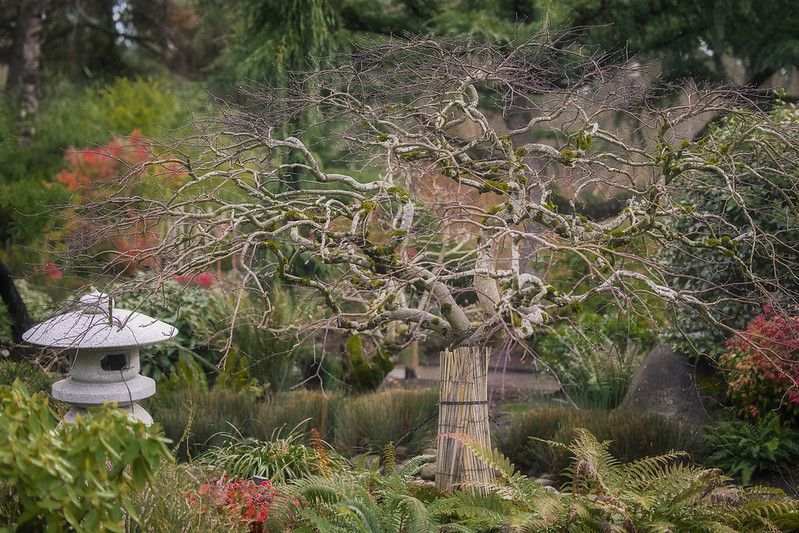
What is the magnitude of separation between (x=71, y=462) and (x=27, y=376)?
3613mm

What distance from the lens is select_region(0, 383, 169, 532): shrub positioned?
12.0 feet

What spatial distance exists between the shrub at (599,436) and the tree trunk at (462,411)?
4.87 ft

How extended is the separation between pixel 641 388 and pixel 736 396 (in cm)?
132

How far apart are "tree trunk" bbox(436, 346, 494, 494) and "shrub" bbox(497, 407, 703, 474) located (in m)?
1.48

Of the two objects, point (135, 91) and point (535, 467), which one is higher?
point (135, 91)

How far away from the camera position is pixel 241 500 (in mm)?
5133

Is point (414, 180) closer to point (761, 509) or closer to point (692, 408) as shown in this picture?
point (692, 408)

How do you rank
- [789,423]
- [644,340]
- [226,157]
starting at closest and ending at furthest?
1. [226,157]
2. [789,423]
3. [644,340]

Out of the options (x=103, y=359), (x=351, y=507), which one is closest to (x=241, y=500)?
(x=351, y=507)

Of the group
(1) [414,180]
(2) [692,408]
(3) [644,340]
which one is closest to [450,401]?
(2) [692,408]

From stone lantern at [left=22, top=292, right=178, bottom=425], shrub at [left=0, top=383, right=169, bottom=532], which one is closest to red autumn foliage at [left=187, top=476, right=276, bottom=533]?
shrub at [left=0, top=383, right=169, bottom=532]

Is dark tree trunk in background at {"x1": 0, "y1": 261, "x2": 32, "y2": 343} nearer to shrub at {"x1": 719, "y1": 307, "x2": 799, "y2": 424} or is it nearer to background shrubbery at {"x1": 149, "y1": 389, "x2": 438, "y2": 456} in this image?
background shrubbery at {"x1": 149, "y1": 389, "x2": 438, "y2": 456}

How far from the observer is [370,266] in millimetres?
5133

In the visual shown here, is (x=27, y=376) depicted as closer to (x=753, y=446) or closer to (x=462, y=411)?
(x=462, y=411)
